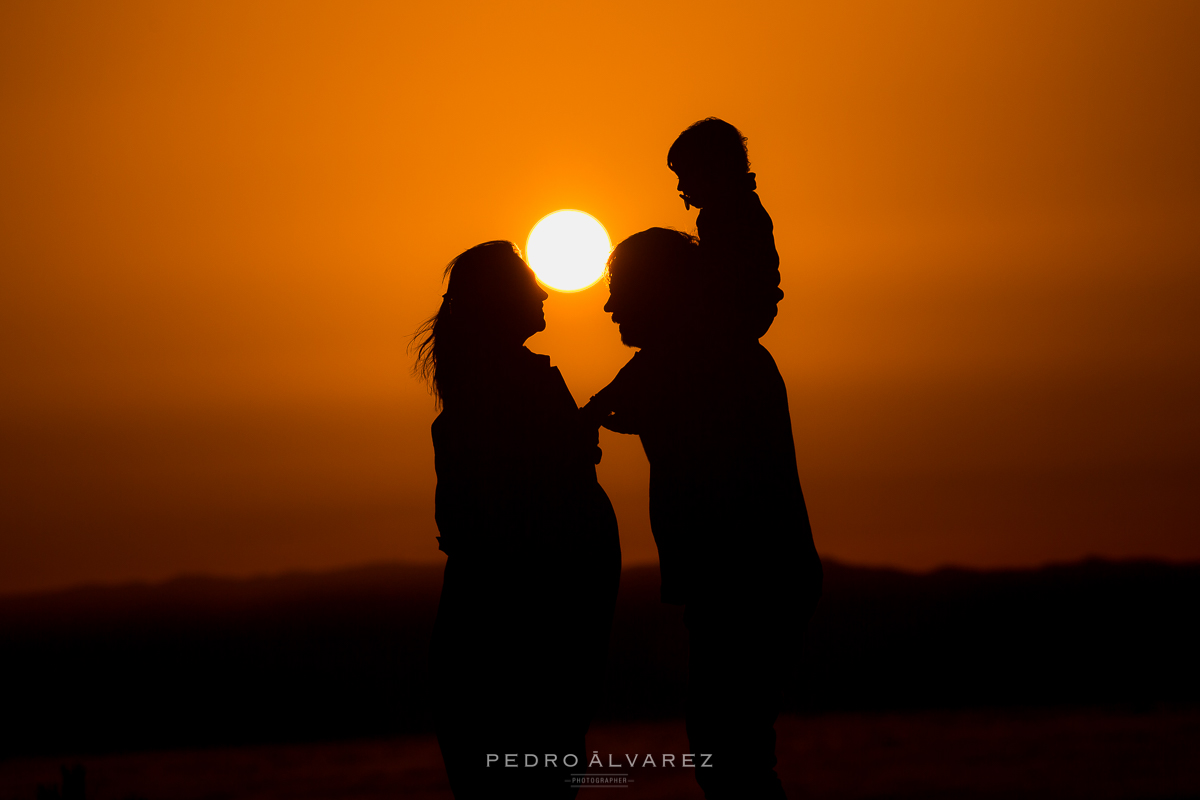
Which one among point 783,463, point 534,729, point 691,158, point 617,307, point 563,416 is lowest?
point 534,729

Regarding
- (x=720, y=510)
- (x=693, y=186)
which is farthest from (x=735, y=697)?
(x=693, y=186)

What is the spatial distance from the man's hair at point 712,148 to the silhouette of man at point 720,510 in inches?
12.8

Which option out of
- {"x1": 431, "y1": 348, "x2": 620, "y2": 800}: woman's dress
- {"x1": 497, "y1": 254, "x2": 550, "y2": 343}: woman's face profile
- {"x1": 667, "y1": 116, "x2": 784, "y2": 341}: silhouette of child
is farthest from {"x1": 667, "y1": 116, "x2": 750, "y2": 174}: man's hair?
{"x1": 431, "y1": 348, "x2": 620, "y2": 800}: woman's dress

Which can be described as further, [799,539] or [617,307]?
[617,307]

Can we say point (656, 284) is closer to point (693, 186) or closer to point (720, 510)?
point (693, 186)

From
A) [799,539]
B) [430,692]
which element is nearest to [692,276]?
[799,539]

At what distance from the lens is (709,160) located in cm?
417

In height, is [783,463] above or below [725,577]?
above

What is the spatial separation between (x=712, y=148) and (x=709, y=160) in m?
0.06

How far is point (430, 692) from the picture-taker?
169 inches

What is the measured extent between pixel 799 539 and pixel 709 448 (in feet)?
1.59

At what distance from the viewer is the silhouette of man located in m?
3.82

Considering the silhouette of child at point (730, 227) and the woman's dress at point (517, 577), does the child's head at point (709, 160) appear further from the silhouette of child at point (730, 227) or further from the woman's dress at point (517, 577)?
the woman's dress at point (517, 577)

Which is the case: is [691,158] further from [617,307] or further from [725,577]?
[725,577]
